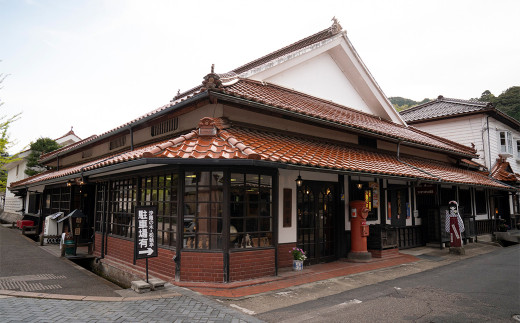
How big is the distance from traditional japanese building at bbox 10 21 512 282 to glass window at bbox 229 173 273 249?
0.03 meters

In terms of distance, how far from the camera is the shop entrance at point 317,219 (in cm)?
932

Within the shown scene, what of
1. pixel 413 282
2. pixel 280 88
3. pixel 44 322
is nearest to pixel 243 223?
pixel 44 322

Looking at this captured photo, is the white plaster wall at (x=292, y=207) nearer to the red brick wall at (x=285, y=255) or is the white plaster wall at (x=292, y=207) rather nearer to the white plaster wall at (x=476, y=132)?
the red brick wall at (x=285, y=255)

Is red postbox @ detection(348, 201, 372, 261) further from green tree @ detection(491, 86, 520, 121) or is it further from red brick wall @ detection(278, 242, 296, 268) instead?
green tree @ detection(491, 86, 520, 121)

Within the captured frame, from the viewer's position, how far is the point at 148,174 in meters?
8.74

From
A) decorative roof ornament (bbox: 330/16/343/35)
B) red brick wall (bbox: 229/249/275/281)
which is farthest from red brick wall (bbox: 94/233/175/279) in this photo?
decorative roof ornament (bbox: 330/16/343/35)

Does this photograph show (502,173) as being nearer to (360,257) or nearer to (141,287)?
(360,257)

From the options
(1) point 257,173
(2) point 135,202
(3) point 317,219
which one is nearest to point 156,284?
(1) point 257,173

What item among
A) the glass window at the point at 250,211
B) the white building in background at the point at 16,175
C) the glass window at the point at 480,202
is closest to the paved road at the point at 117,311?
the glass window at the point at 250,211

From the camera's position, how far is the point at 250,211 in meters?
7.54

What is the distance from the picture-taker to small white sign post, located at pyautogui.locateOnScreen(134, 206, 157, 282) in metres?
6.68

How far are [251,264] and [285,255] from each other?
62.8 inches

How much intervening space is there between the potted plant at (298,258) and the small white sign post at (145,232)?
3706 mm

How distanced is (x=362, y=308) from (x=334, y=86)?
967 cm
